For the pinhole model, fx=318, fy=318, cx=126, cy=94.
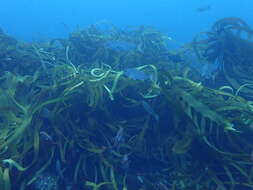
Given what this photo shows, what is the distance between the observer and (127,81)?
4.07 m

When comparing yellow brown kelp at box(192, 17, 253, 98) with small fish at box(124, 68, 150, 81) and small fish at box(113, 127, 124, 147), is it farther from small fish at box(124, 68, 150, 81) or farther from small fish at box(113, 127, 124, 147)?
small fish at box(113, 127, 124, 147)

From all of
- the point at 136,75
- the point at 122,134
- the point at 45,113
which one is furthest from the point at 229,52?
the point at 45,113

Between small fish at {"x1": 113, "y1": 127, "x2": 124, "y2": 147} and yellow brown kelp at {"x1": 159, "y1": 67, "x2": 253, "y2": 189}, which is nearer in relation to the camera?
yellow brown kelp at {"x1": 159, "y1": 67, "x2": 253, "y2": 189}

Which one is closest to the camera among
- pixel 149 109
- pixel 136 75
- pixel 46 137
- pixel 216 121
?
pixel 216 121

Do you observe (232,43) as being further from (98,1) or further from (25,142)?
(98,1)

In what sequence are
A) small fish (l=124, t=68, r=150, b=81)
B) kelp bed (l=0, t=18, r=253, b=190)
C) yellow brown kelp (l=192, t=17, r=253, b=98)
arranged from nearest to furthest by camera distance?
kelp bed (l=0, t=18, r=253, b=190)
small fish (l=124, t=68, r=150, b=81)
yellow brown kelp (l=192, t=17, r=253, b=98)

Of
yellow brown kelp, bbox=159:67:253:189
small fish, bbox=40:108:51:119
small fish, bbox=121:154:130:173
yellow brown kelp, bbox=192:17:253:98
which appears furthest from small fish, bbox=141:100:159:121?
yellow brown kelp, bbox=192:17:253:98

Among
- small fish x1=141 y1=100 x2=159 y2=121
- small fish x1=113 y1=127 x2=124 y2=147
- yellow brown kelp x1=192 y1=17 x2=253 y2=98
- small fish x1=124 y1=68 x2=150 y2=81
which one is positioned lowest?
small fish x1=113 y1=127 x2=124 y2=147

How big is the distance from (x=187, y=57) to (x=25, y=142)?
15.5ft

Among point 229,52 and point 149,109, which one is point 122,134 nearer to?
point 149,109

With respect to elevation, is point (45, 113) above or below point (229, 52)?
below

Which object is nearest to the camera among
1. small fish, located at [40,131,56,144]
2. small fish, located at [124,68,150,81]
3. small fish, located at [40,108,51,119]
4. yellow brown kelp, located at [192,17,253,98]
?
small fish, located at [40,131,56,144]

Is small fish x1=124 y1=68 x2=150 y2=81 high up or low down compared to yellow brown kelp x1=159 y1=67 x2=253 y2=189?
up

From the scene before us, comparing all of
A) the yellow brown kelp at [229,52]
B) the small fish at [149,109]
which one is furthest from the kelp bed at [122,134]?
the yellow brown kelp at [229,52]
